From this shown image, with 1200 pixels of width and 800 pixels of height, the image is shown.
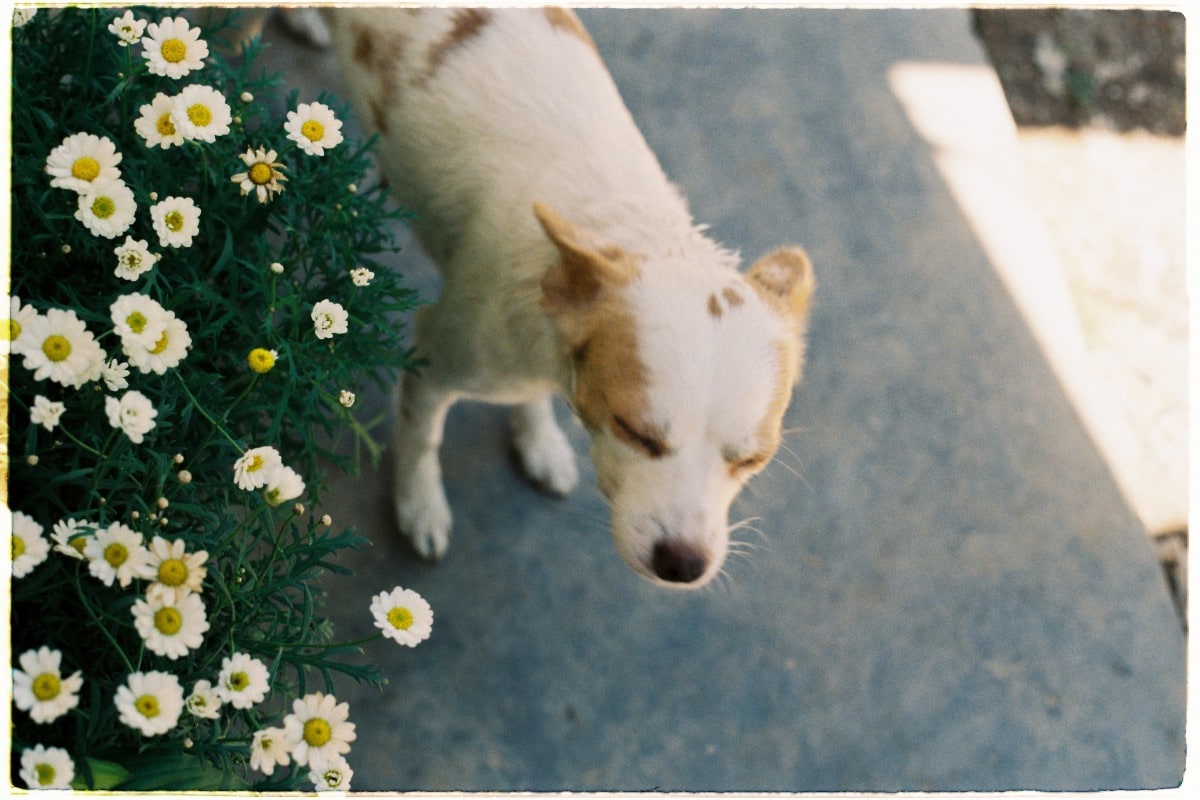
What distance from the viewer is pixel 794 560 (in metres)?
3.50

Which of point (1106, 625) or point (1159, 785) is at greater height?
point (1106, 625)

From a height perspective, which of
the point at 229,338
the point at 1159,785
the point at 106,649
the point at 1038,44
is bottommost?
the point at 1159,785

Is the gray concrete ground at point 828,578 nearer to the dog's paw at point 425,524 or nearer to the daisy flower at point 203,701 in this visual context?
the dog's paw at point 425,524

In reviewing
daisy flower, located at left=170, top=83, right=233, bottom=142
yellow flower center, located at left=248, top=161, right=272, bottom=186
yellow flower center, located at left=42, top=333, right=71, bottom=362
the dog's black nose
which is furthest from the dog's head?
yellow flower center, located at left=42, top=333, right=71, bottom=362

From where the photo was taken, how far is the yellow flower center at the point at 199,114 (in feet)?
6.33

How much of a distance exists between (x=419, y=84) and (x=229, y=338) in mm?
960

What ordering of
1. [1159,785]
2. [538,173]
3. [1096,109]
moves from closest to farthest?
1. [538,173]
2. [1159,785]
3. [1096,109]

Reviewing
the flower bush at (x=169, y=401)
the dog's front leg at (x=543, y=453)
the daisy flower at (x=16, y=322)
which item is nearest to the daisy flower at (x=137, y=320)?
the flower bush at (x=169, y=401)

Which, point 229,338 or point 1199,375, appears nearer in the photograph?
point 229,338

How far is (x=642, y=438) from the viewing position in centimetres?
217

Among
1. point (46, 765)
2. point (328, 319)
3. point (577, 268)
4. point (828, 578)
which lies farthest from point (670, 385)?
point (828, 578)

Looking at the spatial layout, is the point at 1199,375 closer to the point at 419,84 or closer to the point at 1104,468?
the point at 1104,468

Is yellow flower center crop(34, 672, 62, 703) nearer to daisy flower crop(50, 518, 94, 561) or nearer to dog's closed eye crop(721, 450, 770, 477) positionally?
daisy flower crop(50, 518, 94, 561)

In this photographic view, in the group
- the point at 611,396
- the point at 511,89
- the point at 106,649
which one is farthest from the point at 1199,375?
the point at 106,649
